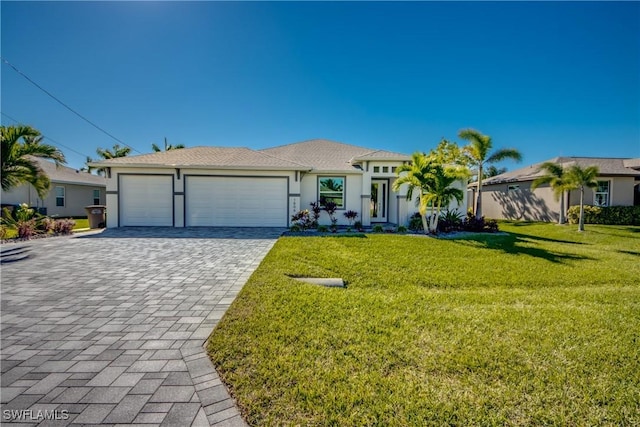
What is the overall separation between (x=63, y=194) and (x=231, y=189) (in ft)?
54.0

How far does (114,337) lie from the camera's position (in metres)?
3.34

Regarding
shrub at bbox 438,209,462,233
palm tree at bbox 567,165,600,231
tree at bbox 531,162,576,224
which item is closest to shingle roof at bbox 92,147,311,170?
shrub at bbox 438,209,462,233

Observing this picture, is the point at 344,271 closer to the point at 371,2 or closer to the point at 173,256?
the point at 173,256

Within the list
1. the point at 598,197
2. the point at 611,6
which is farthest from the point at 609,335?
the point at 598,197

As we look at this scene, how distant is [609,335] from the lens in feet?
11.7

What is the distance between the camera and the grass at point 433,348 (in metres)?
2.26

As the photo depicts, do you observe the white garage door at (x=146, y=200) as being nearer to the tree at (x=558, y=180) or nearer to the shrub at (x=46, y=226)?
the shrub at (x=46, y=226)

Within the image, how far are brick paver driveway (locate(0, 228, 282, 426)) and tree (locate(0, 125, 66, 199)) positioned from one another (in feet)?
16.9

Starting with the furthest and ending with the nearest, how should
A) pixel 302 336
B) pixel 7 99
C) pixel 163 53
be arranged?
pixel 7 99
pixel 163 53
pixel 302 336

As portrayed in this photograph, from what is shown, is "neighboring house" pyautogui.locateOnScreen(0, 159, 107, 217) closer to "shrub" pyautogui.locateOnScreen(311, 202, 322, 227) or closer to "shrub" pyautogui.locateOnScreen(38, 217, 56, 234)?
"shrub" pyautogui.locateOnScreen(38, 217, 56, 234)

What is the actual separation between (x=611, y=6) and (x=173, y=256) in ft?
54.0

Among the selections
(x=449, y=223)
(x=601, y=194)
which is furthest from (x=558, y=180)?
(x=449, y=223)

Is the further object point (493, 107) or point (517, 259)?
point (493, 107)

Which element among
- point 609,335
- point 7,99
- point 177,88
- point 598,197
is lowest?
point 609,335
